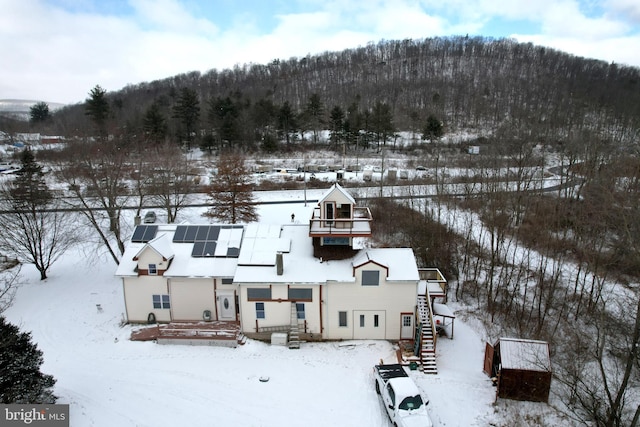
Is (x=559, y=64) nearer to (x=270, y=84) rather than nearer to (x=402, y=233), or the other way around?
(x=270, y=84)

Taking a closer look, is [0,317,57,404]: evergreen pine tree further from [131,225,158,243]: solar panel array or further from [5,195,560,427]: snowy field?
[131,225,158,243]: solar panel array

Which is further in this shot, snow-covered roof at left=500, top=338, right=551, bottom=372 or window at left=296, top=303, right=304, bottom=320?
window at left=296, top=303, right=304, bottom=320

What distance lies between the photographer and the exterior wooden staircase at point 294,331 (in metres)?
22.1

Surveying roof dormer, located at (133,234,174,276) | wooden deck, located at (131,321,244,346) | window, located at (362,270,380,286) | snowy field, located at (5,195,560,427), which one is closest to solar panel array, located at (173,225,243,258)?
roof dormer, located at (133,234,174,276)

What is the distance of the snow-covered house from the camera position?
22.5 m

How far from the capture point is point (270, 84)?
137 meters

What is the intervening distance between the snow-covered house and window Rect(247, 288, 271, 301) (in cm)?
6

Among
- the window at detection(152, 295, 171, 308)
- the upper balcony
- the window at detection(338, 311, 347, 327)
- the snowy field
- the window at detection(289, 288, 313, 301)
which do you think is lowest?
the snowy field

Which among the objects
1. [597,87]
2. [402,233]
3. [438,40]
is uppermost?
[438,40]

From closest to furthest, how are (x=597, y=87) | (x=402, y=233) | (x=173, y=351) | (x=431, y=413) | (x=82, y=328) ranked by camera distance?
(x=431, y=413), (x=173, y=351), (x=82, y=328), (x=402, y=233), (x=597, y=87)

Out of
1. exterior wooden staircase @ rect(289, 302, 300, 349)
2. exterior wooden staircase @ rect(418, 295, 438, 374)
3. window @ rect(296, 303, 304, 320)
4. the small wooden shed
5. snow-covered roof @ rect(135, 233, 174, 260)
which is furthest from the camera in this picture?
snow-covered roof @ rect(135, 233, 174, 260)

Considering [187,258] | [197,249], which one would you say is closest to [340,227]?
[197,249]

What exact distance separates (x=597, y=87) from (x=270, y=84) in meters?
101

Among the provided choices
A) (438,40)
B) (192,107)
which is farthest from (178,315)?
(438,40)
